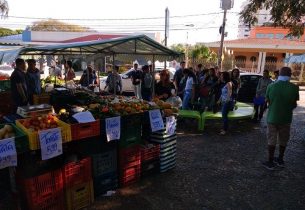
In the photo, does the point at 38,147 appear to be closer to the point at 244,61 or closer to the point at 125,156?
the point at 125,156

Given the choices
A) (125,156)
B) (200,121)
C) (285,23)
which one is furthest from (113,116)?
(285,23)

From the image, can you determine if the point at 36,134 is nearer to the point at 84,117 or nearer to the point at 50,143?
the point at 50,143

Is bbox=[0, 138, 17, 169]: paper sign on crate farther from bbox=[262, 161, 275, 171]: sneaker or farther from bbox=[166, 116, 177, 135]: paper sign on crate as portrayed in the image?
bbox=[262, 161, 275, 171]: sneaker

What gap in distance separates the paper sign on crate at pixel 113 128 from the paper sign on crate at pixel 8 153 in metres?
1.29

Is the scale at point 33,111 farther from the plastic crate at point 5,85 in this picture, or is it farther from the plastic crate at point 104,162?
the plastic crate at point 5,85

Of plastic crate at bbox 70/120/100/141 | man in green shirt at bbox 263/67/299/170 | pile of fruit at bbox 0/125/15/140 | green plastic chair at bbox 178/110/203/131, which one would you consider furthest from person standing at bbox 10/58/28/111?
man in green shirt at bbox 263/67/299/170

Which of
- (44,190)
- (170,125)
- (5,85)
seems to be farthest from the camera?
(5,85)

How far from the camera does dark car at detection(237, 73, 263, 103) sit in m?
13.2

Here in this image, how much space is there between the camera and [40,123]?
3881mm

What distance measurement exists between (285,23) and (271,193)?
6.53 m

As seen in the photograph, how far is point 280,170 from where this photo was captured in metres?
5.48

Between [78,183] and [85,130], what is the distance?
0.74 meters

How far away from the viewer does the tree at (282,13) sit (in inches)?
300

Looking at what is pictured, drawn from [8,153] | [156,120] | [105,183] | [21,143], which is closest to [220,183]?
[156,120]
